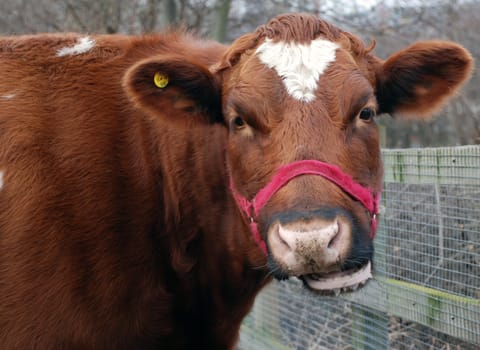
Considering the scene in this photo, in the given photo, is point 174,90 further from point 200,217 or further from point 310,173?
point 310,173

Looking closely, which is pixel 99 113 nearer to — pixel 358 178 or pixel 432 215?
pixel 358 178

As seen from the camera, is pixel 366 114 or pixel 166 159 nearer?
pixel 366 114

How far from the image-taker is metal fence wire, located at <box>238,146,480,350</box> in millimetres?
3967

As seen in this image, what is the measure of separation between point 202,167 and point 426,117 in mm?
1237

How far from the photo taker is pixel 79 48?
13.2ft

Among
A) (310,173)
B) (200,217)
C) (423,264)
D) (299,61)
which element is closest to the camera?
(310,173)

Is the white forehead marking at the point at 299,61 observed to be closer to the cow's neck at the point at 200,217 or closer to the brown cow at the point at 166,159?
the brown cow at the point at 166,159

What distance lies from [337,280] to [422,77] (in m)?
1.33

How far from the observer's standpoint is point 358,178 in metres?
3.08

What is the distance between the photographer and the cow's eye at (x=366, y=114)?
126 inches

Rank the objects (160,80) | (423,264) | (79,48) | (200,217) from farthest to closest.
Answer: (423,264) < (79,48) < (200,217) < (160,80)

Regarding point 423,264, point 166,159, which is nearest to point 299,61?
point 166,159

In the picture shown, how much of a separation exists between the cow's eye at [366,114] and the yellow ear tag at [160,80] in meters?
1.03

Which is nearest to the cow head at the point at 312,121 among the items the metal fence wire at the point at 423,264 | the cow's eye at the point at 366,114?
the cow's eye at the point at 366,114
